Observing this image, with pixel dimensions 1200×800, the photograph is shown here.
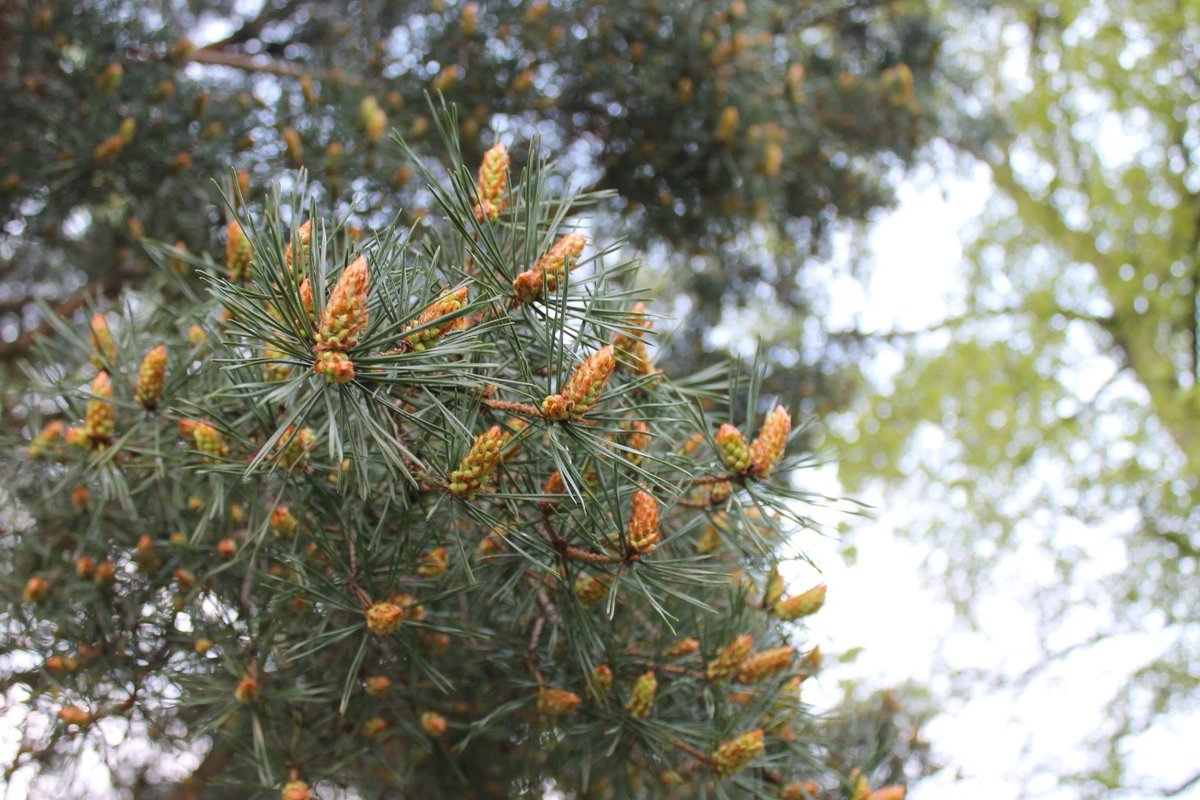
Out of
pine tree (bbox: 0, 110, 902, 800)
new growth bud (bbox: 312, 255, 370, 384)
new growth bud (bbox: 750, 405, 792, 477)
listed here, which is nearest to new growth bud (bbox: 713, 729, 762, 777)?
pine tree (bbox: 0, 110, 902, 800)

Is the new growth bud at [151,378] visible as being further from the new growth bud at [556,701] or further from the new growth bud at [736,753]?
the new growth bud at [736,753]

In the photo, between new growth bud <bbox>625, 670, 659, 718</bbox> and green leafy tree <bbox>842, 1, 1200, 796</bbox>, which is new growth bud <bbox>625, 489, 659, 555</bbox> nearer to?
new growth bud <bbox>625, 670, 659, 718</bbox>

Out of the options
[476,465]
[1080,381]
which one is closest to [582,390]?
[476,465]

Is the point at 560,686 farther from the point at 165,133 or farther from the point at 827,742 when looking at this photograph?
the point at 165,133

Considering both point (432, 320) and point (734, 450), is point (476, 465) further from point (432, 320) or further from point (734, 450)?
point (734, 450)

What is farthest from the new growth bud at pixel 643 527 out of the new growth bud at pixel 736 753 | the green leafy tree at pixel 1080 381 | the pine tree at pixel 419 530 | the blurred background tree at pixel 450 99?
the green leafy tree at pixel 1080 381

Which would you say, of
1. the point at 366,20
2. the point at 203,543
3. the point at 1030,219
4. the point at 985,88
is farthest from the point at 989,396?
the point at 203,543
